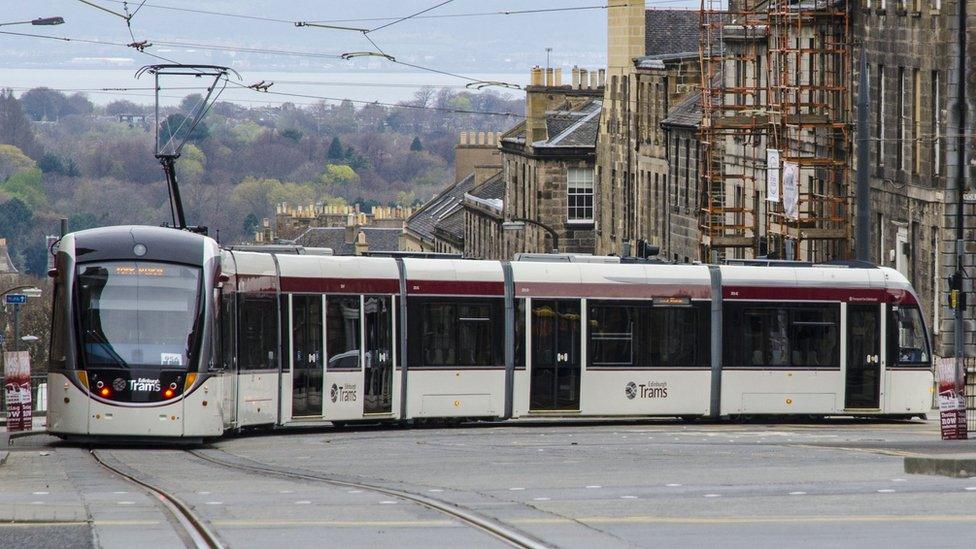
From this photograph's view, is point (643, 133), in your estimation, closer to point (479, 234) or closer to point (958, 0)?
point (479, 234)

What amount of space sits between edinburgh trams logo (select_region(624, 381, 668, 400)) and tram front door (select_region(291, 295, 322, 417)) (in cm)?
552

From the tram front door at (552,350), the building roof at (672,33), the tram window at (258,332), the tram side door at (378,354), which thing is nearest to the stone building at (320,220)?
the building roof at (672,33)

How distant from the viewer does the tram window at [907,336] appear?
36.7 metres

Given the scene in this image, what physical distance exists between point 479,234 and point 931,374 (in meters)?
61.6

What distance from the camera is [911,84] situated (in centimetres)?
5088

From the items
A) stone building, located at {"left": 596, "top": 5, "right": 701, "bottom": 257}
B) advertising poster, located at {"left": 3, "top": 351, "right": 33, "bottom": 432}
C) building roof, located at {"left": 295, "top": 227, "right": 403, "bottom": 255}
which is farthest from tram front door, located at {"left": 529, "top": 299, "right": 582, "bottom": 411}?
building roof, located at {"left": 295, "top": 227, "right": 403, "bottom": 255}

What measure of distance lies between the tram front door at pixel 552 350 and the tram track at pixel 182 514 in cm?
1116

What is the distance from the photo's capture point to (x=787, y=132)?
5778 cm

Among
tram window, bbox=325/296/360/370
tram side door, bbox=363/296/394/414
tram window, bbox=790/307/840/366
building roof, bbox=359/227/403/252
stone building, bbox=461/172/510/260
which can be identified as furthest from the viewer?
building roof, bbox=359/227/403/252

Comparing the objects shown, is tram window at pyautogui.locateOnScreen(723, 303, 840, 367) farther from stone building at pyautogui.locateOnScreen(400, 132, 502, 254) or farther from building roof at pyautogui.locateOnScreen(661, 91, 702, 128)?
stone building at pyautogui.locateOnScreen(400, 132, 502, 254)

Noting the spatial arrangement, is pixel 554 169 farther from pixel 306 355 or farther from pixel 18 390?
pixel 306 355

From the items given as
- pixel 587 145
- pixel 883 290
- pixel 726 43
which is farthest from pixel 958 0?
pixel 587 145

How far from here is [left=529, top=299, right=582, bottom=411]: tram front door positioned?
35.4 meters

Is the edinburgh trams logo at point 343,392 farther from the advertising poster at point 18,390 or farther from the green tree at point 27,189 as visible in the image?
the green tree at point 27,189
